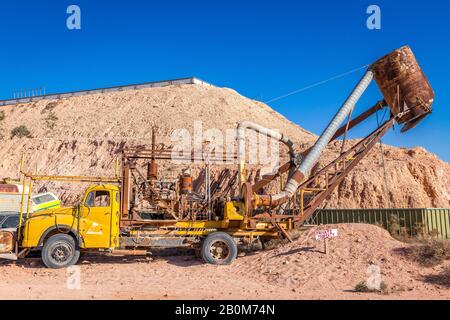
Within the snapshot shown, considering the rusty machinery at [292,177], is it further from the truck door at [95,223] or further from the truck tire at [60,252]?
the truck tire at [60,252]

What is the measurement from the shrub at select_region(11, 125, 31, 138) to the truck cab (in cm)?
4625

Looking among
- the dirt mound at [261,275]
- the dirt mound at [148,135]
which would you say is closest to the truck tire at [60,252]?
the dirt mound at [261,275]

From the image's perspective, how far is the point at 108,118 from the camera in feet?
180

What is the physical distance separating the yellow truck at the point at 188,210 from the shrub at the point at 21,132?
45.6 meters

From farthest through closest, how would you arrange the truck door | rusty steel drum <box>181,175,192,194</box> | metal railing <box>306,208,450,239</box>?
metal railing <box>306,208,450,239</box> < rusty steel drum <box>181,175,192,194</box> < the truck door

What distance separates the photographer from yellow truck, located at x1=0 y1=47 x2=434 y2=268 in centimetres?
1333

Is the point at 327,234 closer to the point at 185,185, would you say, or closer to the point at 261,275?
the point at 261,275

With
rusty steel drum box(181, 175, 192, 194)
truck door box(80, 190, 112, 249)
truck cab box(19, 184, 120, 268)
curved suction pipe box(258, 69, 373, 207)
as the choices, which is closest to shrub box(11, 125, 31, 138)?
truck cab box(19, 184, 120, 268)

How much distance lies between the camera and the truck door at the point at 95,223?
43.9ft

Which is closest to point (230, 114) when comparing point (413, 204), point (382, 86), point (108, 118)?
point (108, 118)

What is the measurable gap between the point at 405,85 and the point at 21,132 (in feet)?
172

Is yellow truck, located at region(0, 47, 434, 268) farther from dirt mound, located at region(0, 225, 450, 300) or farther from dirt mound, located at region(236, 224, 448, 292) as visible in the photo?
dirt mound, located at region(236, 224, 448, 292)

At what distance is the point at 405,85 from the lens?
15.2 meters

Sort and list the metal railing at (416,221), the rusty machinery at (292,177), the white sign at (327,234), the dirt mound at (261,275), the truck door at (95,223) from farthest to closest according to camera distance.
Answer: the metal railing at (416,221), the rusty machinery at (292,177), the truck door at (95,223), the white sign at (327,234), the dirt mound at (261,275)
